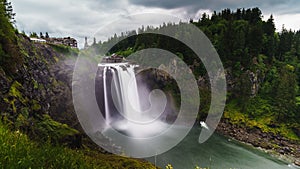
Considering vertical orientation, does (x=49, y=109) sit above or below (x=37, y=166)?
below

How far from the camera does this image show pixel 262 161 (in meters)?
24.7

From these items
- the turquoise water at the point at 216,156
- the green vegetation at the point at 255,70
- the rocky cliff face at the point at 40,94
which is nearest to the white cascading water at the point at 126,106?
the turquoise water at the point at 216,156

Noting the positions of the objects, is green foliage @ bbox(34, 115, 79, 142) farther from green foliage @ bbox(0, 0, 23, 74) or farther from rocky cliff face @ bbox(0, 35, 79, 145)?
green foliage @ bbox(0, 0, 23, 74)

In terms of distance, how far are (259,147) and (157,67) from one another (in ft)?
72.1

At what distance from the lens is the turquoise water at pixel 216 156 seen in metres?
21.7

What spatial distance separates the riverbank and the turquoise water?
1616mm

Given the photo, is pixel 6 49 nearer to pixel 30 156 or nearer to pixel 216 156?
pixel 30 156

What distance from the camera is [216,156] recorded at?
81.2 ft

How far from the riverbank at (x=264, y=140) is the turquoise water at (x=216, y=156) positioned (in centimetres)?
162

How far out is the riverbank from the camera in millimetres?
27328

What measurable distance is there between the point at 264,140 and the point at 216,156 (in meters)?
10.4

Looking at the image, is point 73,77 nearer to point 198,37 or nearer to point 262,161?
point 262,161

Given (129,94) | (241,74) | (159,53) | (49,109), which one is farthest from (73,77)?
(241,74)

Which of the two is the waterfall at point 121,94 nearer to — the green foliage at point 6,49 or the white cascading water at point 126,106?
the white cascading water at point 126,106
